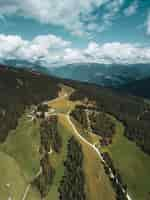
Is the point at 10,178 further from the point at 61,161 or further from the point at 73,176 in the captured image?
the point at 73,176

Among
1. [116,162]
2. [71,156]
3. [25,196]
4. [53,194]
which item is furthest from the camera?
[116,162]

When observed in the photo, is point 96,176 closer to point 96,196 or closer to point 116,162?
point 96,196

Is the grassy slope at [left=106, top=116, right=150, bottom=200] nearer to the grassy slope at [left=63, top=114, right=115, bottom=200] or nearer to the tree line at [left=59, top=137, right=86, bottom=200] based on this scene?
the grassy slope at [left=63, top=114, right=115, bottom=200]

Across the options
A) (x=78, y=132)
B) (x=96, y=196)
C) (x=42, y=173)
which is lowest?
(x=96, y=196)

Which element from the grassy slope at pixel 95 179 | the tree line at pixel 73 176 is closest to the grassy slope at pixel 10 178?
the tree line at pixel 73 176

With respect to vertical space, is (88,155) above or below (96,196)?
above

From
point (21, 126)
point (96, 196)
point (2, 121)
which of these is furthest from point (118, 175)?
point (2, 121)
